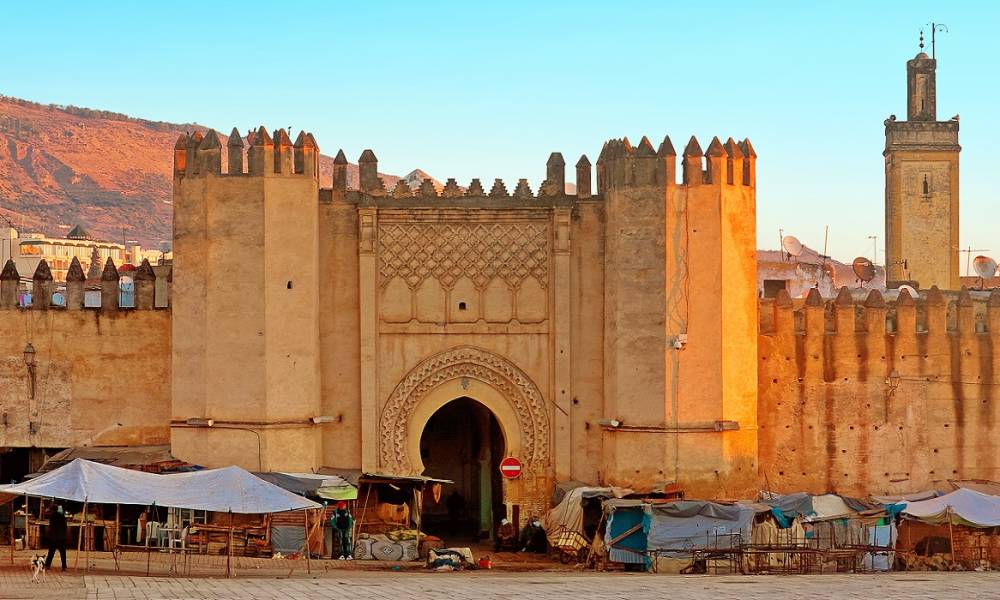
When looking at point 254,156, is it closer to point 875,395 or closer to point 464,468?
point 464,468

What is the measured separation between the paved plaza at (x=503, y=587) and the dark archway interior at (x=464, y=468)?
5.26 metres

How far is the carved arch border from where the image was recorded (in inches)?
855

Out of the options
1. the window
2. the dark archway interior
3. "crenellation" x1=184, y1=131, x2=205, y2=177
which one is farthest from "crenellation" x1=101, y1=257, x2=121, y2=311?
the window

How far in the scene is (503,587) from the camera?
53.2ft

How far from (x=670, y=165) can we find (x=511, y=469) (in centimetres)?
476

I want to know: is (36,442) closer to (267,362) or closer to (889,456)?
(267,362)

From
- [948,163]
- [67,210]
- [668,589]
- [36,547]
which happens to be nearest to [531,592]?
[668,589]

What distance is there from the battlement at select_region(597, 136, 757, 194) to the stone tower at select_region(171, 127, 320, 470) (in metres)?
4.21

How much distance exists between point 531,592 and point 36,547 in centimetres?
747

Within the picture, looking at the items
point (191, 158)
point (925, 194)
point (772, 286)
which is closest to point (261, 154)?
point (191, 158)

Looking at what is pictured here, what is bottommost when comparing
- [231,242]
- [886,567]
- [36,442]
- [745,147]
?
[886,567]

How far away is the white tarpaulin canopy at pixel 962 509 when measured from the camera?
1988cm

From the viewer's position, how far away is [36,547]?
19.8 metres

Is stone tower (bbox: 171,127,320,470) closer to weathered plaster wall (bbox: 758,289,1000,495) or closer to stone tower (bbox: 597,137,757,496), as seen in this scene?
stone tower (bbox: 597,137,757,496)
